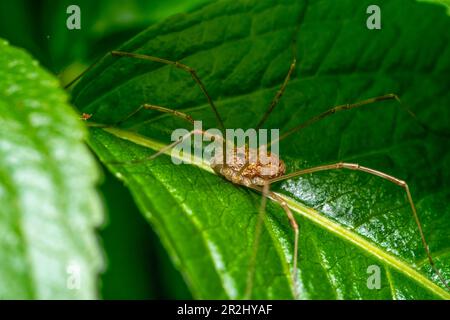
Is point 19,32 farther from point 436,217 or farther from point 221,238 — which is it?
point 436,217

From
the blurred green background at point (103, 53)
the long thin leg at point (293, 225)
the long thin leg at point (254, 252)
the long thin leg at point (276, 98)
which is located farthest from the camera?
the blurred green background at point (103, 53)

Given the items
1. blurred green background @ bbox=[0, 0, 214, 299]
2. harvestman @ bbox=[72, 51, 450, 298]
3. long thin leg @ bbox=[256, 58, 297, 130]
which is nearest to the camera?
harvestman @ bbox=[72, 51, 450, 298]

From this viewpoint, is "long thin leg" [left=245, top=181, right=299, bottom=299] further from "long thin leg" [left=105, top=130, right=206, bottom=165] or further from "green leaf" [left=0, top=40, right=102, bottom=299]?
"green leaf" [left=0, top=40, right=102, bottom=299]

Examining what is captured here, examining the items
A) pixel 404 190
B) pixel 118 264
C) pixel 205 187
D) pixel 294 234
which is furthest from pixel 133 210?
pixel 404 190

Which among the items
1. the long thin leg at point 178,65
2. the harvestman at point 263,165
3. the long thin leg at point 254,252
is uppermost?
the long thin leg at point 178,65

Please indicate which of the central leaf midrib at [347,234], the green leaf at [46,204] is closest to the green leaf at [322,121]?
the central leaf midrib at [347,234]

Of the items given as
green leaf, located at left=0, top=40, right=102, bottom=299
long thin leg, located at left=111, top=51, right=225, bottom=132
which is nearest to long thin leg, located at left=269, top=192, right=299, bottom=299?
long thin leg, located at left=111, top=51, right=225, bottom=132

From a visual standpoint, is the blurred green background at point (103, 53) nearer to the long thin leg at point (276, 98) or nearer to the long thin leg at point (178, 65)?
the long thin leg at point (178, 65)
